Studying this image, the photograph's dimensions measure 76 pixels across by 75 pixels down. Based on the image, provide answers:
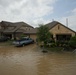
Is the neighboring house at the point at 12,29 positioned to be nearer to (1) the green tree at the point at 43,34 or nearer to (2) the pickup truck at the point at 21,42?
(2) the pickup truck at the point at 21,42

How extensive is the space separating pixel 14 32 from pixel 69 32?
18.1 m

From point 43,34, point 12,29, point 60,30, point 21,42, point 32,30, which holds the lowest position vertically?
point 21,42

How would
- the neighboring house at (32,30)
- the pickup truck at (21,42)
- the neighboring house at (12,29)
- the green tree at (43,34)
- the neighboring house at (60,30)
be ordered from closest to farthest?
the green tree at (43,34), the pickup truck at (21,42), the neighboring house at (60,30), the neighboring house at (32,30), the neighboring house at (12,29)

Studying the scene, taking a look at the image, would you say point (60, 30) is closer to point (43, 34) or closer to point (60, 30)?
point (60, 30)

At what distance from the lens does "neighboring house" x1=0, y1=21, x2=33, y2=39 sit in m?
52.5

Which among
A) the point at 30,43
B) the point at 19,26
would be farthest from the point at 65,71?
the point at 19,26

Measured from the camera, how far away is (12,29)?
5562 centimetres

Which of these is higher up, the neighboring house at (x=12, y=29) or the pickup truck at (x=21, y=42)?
the neighboring house at (x=12, y=29)

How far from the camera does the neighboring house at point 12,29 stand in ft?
172

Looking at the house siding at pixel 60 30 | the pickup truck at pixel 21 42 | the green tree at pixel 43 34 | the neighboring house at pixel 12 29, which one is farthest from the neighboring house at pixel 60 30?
the neighboring house at pixel 12 29

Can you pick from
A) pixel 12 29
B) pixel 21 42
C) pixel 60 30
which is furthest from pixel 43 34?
pixel 12 29

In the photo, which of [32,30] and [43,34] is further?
[32,30]

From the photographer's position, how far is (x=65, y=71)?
17906 millimetres

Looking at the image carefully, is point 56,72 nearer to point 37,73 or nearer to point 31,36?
point 37,73
